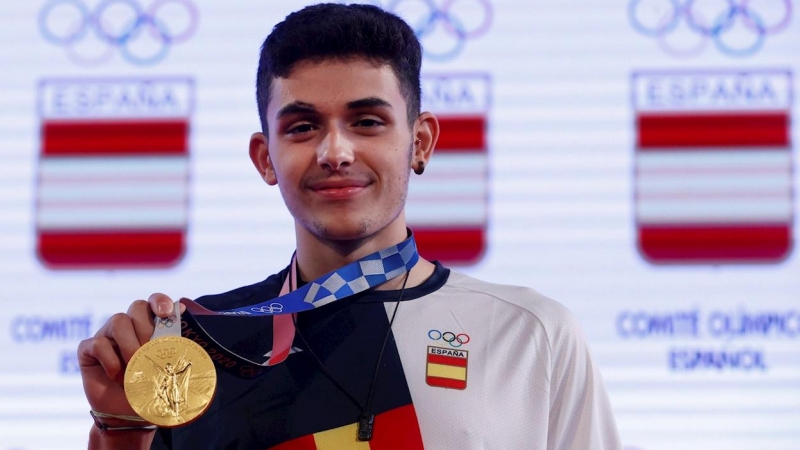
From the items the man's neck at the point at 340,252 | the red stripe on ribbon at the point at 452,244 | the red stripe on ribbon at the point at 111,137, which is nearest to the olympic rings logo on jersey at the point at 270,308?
the man's neck at the point at 340,252

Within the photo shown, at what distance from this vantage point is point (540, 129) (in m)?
3.24

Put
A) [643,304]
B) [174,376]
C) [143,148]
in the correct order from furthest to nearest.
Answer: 1. [143,148]
2. [643,304]
3. [174,376]

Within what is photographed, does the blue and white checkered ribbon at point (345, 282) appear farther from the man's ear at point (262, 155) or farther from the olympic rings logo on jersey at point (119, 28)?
the olympic rings logo on jersey at point (119, 28)

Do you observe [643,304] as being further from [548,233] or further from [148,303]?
[148,303]

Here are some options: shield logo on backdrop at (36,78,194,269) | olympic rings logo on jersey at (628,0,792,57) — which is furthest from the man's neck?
olympic rings logo on jersey at (628,0,792,57)

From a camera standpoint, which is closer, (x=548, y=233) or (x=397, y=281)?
(x=397, y=281)

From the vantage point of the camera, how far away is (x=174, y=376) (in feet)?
5.31

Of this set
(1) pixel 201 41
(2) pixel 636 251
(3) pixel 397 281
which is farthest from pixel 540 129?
(3) pixel 397 281

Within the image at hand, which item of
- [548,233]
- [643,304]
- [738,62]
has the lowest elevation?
[643,304]

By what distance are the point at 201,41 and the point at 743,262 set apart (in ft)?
6.15

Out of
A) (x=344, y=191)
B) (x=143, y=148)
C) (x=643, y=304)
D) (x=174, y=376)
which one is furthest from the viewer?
(x=143, y=148)

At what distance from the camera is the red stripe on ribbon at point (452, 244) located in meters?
3.20

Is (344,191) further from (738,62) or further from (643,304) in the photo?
(738,62)

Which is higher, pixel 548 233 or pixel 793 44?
pixel 793 44
